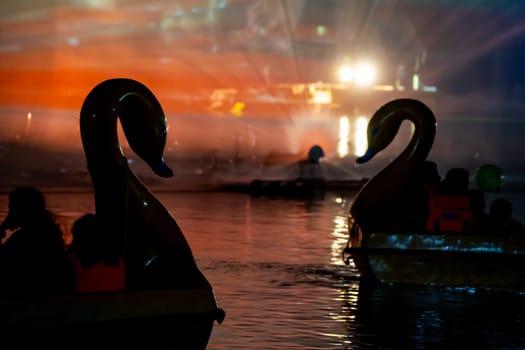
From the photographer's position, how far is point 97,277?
1085 cm

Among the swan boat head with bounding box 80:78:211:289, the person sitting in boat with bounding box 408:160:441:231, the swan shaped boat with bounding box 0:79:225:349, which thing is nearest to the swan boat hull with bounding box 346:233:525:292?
the person sitting in boat with bounding box 408:160:441:231

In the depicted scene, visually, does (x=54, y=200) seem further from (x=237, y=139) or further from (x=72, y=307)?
(x=237, y=139)

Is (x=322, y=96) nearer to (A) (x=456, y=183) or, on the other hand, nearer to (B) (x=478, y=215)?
(B) (x=478, y=215)

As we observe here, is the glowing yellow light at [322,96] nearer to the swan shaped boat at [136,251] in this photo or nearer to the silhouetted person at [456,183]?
the silhouetted person at [456,183]

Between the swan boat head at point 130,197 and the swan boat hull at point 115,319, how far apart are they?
98 cm

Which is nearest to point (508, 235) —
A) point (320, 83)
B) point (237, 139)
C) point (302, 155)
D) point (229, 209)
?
point (229, 209)

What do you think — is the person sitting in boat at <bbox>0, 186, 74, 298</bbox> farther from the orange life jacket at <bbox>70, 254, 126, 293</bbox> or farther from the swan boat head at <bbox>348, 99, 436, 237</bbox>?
the swan boat head at <bbox>348, 99, 436, 237</bbox>

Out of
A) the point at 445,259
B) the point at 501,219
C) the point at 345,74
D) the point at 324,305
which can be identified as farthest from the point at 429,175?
the point at 345,74

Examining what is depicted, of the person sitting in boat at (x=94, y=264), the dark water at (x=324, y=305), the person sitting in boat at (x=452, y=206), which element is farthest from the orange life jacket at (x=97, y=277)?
the person sitting in boat at (x=452, y=206)

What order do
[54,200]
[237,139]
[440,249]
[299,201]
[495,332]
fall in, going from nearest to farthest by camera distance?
[495,332] → [440,249] → [54,200] → [299,201] → [237,139]

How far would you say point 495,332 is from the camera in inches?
549

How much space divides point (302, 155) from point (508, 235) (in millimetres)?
62518

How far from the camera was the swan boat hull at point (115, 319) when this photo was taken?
33.4 ft

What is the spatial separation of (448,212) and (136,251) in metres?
6.40
